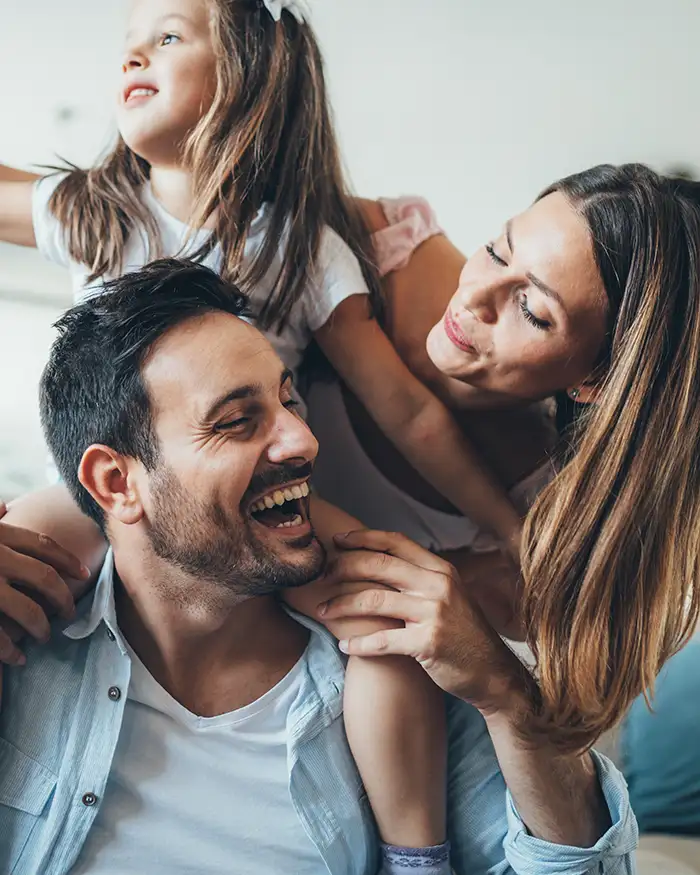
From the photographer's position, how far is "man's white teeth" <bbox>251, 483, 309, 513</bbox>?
1.16 m

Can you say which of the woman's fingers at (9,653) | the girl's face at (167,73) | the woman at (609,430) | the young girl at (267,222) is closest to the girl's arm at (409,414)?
the young girl at (267,222)

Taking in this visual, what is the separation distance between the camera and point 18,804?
1156 millimetres

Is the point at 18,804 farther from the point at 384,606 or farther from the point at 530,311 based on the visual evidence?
the point at 530,311

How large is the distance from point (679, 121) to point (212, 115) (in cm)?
91

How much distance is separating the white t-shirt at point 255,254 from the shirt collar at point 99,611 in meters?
0.38

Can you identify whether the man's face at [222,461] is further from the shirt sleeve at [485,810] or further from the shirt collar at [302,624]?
the shirt sleeve at [485,810]

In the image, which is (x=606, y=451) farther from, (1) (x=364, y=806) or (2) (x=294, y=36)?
(2) (x=294, y=36)

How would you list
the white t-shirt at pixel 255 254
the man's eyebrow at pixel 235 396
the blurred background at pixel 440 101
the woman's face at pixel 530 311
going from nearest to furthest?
the man's eyebrow at pixel 235 396 < the woman's face at pixel 530 311 < the white t-shirt at pixel 255 254 < the blurred background at pixel 440 101

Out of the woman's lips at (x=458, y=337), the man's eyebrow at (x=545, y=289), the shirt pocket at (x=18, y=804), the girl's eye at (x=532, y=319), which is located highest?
the man's eyebrow at (x=545, y=289)

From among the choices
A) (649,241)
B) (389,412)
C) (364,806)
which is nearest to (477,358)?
(389,412)

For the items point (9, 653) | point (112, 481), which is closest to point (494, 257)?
point (112, 481)

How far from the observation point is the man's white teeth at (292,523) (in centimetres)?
117

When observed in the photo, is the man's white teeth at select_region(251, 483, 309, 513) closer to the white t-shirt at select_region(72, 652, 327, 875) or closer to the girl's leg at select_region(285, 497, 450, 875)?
the girl's leg at select_region(285, 497, 450, 875)

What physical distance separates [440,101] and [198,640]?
3.32 ft
